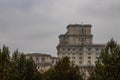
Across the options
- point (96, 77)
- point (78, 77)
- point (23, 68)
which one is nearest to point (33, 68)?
point (23, 68)

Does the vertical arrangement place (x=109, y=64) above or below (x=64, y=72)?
above

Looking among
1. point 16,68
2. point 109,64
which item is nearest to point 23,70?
point 16,68

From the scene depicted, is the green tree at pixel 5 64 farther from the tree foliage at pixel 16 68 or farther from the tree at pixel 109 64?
the tree at pixel 109 64

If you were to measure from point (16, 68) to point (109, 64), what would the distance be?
18.6 m

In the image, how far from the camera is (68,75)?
77.5 meters

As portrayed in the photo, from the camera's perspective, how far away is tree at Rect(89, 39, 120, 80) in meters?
62.2

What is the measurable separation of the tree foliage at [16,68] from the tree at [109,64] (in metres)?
15.0

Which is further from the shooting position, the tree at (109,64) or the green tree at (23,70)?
the green tree at (23,70)

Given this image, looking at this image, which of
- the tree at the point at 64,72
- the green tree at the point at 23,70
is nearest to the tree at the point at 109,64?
the tree at the point at 64,72

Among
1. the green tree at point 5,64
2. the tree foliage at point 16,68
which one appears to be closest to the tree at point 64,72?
the tree foliage at point 16,68

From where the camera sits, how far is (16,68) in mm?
76000

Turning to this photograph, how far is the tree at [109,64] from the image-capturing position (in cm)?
6216

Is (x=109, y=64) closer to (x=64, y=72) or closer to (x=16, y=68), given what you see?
(x=64, y=72)

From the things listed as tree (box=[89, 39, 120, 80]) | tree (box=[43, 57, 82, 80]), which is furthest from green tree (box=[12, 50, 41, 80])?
tree (box=[89, 39, 120, 80])
